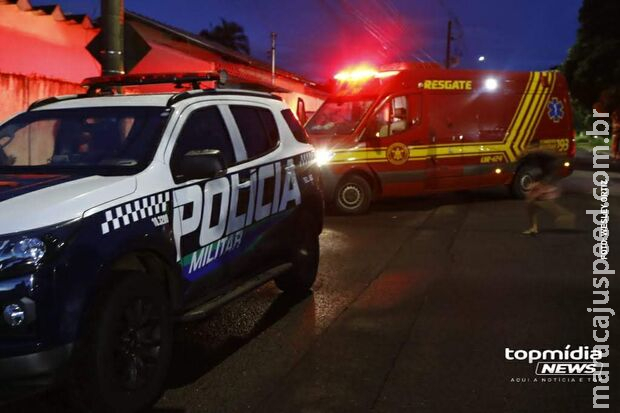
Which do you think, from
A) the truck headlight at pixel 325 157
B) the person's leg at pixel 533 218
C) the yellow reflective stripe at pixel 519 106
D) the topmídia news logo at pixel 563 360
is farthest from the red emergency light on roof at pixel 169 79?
the yellow reflective stripe at pixel 519 106

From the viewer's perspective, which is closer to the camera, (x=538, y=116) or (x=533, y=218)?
(x=533, y=218)

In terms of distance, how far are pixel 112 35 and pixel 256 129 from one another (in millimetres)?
3564

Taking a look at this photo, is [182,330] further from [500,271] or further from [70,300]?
[500,271]

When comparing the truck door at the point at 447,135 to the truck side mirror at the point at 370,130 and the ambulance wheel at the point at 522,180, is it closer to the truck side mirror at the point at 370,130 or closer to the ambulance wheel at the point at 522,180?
the truck side mirror at the point at 370,130

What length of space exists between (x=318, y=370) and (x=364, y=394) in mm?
478

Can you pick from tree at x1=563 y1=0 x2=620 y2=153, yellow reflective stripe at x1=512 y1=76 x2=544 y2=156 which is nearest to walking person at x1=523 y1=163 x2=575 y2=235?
yellow reflective stripe at x1=512 y1=76 x2=544 y2=156

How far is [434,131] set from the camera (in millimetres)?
12289

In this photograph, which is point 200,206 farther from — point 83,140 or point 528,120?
point 528,120

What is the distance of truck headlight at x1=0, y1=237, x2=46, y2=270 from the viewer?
9.67 feet

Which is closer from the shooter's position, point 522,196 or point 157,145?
point 157,145

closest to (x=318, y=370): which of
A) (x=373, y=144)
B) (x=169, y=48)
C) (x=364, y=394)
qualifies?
(x=364, y=394)

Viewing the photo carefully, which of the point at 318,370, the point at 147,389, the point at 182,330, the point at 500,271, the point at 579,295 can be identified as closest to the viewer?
the point at 147,389

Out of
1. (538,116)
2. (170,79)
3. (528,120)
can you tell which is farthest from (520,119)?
(170,79)

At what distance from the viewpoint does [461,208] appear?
1259cm
